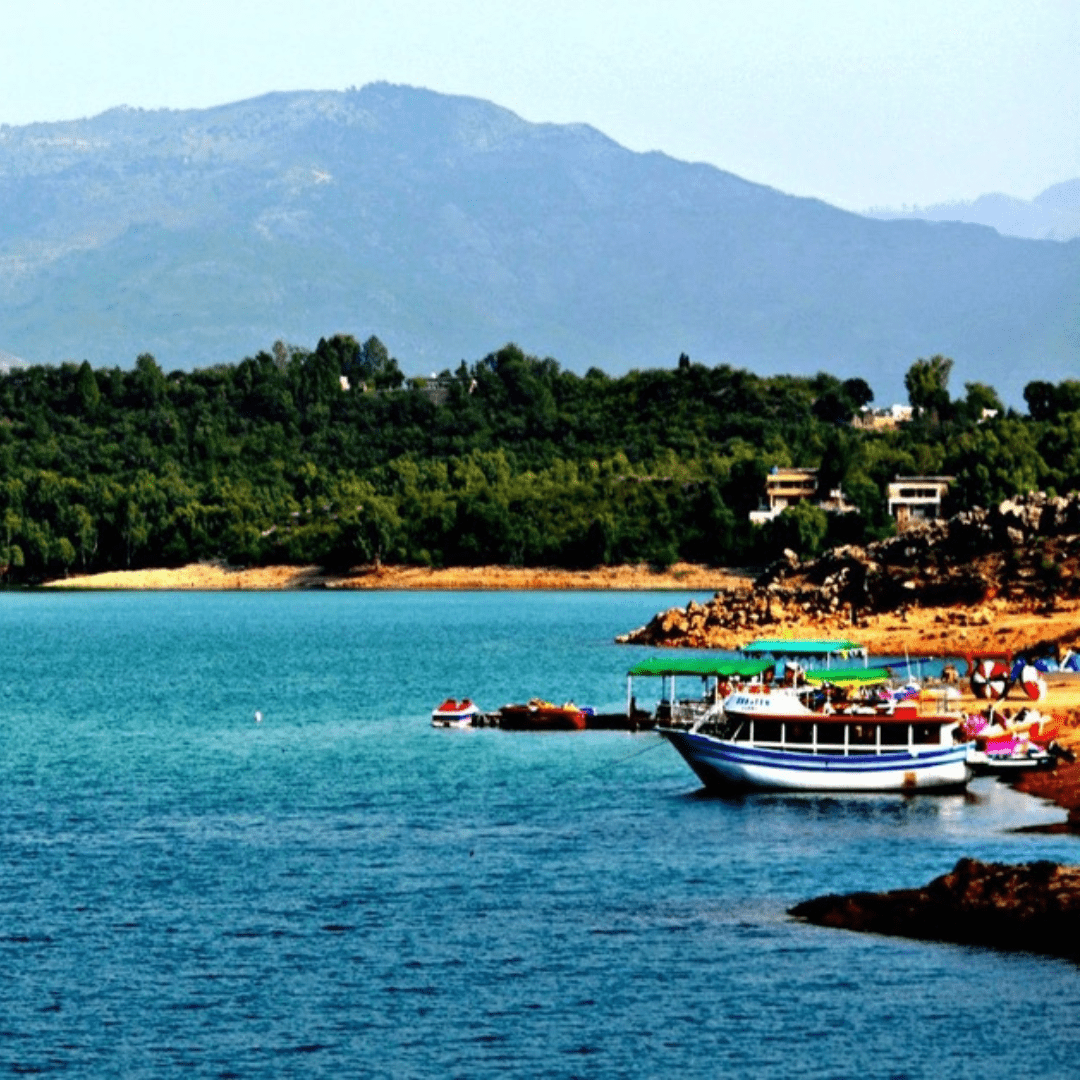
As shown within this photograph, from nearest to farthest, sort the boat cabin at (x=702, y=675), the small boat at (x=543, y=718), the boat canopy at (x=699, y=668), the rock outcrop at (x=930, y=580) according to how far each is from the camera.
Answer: the boat cabin at (x=702, y=675) → the boat canopy at (x=699, y=668) → the small boat at (x=543, y=718) → the rock outcrop at (x=930, y=580)

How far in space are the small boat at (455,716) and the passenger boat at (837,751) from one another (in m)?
21.1

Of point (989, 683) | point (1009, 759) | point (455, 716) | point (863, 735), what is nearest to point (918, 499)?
point (989, 683)

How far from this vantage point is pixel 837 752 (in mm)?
60125

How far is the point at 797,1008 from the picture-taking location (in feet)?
121

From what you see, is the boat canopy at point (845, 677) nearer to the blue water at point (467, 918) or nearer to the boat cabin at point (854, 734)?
the blue water at point (467, 918)

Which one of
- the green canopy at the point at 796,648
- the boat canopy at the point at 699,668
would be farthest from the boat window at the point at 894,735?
the green canopy at the point at 796,648

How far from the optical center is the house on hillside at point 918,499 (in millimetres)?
196875

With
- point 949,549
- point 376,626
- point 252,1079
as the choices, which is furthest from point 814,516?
point 252,1079

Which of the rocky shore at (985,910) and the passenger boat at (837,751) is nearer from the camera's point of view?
the rocky shore at (985,910)

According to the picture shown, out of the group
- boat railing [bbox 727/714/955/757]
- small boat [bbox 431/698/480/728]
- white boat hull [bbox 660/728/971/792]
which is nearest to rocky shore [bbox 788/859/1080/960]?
white boat hull [bbox 660/728/971/792]

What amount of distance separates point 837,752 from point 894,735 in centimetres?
157

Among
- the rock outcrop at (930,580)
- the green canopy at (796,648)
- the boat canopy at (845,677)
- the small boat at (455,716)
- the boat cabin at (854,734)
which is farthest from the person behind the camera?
the rock outcrop at (930,580)

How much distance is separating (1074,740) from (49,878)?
106 ft

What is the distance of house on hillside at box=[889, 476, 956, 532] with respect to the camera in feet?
646
